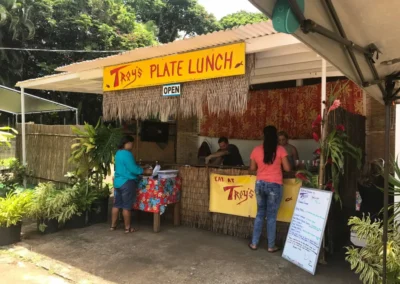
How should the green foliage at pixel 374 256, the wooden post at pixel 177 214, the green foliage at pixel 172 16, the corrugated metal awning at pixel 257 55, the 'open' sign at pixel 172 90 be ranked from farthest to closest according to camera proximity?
1. the green foliage at pixel 172 16
2. the wooden post at pixel 177 214
3. the 'open' sign at pixel 172 90
4. the corrugated metal awning at pixel 257 55
5. the green foliage at pixel 374 256

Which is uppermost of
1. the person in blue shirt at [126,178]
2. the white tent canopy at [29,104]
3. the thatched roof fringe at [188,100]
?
the white tent canopy at [29,104]

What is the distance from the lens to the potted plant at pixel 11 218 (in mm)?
5035

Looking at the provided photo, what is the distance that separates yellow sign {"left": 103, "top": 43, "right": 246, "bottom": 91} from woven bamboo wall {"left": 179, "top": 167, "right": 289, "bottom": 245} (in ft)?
5.23

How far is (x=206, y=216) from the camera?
5.78 metres

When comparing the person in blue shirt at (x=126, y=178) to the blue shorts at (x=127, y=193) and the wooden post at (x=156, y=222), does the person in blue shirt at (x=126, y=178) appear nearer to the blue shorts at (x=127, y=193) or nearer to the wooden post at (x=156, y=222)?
the blue shorts at (x=127, y=193)

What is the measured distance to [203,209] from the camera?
19.1 ft

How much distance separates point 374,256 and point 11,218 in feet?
15.5

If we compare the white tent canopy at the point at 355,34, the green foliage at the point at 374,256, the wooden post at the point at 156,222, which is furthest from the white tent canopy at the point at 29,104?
the white tent canopy at the point at 355,34

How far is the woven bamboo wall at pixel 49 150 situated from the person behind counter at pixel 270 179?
409 cm

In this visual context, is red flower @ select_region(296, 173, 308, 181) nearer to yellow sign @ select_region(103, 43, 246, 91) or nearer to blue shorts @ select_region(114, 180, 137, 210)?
yellow sign @ select_region(103, 43, 246, 91)

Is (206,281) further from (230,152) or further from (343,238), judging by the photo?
(230,152)

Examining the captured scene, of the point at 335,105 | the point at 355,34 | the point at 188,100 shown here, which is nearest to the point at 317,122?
the point at 335,105

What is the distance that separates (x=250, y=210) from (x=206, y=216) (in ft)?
2.99

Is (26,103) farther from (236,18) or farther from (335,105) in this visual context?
(236,18)
